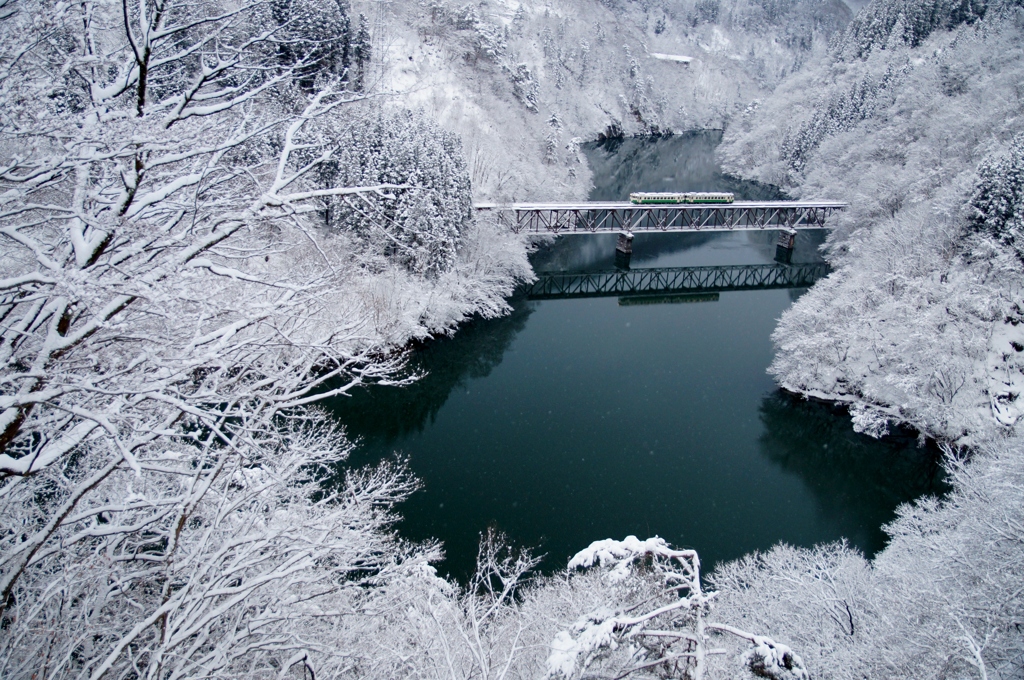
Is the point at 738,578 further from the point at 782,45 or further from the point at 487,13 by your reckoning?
the point at 782,45

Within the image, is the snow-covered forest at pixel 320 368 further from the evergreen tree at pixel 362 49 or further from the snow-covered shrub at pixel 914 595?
the evergreen tree at pixel 362 49

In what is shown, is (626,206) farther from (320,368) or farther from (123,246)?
(123,246)

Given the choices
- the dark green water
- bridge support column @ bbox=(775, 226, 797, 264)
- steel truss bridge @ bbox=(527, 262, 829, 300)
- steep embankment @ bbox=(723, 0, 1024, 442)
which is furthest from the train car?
the dark green water

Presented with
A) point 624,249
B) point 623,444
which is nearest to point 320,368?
point 623,444

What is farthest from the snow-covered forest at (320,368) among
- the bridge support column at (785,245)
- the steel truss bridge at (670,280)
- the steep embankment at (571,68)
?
the bridge support column at (785,245)

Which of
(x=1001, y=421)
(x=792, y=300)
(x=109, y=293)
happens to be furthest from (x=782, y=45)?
(x=109, y=293)

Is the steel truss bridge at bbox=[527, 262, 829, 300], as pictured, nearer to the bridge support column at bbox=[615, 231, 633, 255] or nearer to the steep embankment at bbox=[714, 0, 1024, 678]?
the bridge support column at bbox=[615, 231, 633, 255]
